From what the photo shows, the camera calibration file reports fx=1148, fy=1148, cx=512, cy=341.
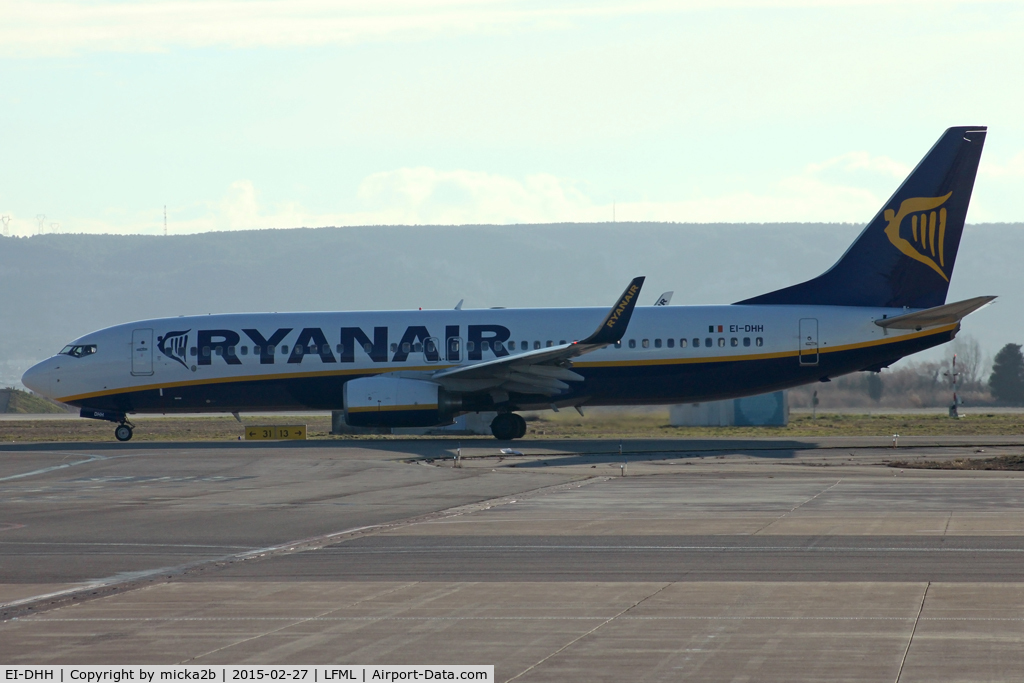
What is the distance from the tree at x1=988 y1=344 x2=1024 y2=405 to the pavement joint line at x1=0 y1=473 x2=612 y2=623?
211 feet

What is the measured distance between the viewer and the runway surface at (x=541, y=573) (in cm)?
784

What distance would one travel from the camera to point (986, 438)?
104ft

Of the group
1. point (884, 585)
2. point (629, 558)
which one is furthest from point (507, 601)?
point (884, 585)

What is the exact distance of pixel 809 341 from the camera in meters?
32.2

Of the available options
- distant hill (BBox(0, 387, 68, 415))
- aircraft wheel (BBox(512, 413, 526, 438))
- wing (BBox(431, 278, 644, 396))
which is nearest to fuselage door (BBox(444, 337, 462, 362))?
wing (BBox(431, 278, 644, 396))

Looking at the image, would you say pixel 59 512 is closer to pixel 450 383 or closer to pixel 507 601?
pixel 507 601

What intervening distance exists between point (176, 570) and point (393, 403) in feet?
66.0

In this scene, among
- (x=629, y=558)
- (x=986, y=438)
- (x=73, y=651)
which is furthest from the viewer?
(x=986, y=438)

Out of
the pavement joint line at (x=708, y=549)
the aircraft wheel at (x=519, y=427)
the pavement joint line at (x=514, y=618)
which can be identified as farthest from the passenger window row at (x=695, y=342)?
the pavement joint line at (x=514, y=618)

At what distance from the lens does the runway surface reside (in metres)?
7.84

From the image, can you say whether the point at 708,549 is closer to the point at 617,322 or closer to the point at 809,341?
the point at 617,322

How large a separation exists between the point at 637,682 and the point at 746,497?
36.0ft

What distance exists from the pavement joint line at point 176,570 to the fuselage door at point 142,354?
19.8 metres

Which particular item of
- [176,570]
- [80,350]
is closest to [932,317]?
[176,570]
